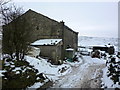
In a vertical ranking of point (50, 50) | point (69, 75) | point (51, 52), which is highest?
point (50, 50)

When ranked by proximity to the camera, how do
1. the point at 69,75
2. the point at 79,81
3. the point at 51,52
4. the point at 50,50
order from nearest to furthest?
the point at 79,81 → the point at 69,75 → the point at 51,52 → the point at 50,50

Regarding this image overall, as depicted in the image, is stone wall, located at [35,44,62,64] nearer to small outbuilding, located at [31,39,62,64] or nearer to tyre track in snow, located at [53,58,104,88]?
small outbuilding, located at [31,39,62,64]

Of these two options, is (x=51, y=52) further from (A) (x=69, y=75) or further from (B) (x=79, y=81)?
(B) (x=79, y=81)

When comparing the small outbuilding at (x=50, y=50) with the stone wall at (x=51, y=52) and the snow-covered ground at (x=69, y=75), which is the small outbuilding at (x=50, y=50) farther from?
the snow-covered ground at (x=69, y=75)

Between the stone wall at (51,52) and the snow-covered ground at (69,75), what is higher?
the stone wall at (51,52)

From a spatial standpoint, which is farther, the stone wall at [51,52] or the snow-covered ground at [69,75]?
the stone wall at [51,52]

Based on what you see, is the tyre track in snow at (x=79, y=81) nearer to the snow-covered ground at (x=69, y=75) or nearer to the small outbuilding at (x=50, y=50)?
the snow-covered ground at (x=69, y=75)

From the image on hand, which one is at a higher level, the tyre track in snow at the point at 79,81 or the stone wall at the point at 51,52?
the stone wall at the point at 51,52

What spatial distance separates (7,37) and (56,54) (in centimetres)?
913

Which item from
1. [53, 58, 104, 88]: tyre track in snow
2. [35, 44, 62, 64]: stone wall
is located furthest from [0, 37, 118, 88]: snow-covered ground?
[35, 44, 62, 64]: stone wall

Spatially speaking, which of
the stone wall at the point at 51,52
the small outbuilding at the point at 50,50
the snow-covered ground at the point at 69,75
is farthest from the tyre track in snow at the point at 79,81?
the small outbuilding at the point at 50,50

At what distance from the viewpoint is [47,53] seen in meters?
24.6

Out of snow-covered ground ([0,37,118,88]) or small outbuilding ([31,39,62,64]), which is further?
small outbuilding ([31,39,62,64])

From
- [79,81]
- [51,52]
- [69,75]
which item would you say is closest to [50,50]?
[51,52]
